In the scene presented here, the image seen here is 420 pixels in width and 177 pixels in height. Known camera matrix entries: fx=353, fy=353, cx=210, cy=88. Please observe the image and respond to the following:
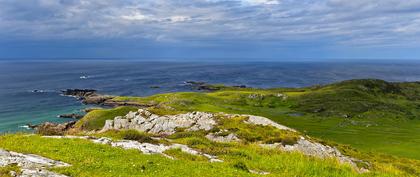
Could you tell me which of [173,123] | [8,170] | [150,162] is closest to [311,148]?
[173,123]

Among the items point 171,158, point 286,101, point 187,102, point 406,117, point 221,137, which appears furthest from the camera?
point 286,101

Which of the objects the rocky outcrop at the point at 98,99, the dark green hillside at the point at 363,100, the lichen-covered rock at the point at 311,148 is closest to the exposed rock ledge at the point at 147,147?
the lichen-covered rock at the point at 311,148

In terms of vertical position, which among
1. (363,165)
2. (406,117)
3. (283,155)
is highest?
(283,155)

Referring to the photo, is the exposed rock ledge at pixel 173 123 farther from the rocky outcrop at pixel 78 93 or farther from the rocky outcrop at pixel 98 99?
the rocky outcrop at pixel 78 93

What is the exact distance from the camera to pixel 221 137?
41438 mm

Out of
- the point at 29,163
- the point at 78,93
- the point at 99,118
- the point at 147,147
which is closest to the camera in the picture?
the point at 29,163

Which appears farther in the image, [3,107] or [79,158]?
[3,107]

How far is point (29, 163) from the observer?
1662 cm

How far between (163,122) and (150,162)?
111 feet

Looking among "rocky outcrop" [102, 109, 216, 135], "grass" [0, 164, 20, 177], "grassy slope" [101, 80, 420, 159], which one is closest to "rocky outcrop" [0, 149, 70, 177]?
"grass" [0, 164, 20, 177]

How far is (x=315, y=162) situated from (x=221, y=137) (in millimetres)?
20639

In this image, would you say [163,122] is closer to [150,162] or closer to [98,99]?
[150,162]

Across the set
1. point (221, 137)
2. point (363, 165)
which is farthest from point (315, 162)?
point (221, 137)

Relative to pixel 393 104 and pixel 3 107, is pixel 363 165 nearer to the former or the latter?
pixel 393 104
